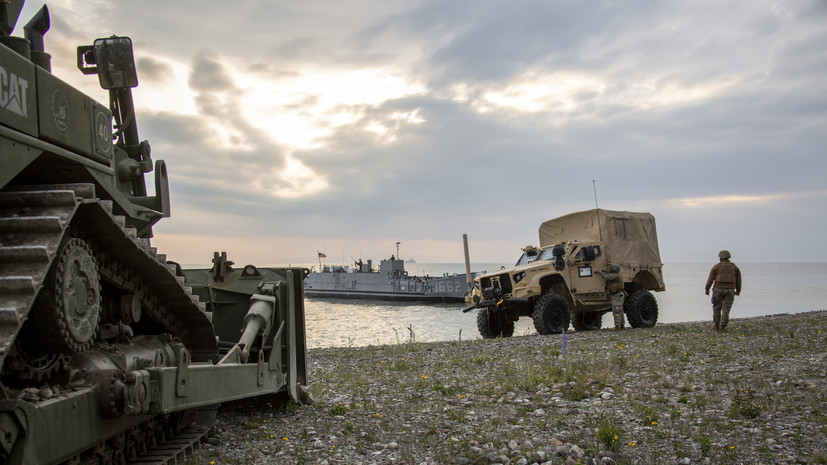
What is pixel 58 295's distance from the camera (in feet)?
10.6

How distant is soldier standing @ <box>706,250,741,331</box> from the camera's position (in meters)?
14.4

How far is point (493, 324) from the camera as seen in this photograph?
17141 mm

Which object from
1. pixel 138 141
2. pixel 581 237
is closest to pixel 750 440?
pixel 138 141

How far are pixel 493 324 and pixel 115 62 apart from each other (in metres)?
13.5

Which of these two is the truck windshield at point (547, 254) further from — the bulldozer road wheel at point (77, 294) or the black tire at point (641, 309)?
the bulldozer road wheel at point (77, 294)

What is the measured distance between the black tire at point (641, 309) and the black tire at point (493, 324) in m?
3.35

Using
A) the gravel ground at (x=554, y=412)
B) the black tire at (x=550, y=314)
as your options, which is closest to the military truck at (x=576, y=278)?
the black tire at (x=550, y=314)

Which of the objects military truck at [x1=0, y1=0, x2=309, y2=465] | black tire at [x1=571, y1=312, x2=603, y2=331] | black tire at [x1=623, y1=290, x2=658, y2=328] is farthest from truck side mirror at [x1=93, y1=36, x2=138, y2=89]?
black tire at [x1=571, y1=312, x2=603, y2=331]

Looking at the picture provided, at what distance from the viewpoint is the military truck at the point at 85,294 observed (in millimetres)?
3000

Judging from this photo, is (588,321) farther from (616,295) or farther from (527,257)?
(527,257)

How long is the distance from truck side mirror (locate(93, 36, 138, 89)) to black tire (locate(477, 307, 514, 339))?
12948 millimetres

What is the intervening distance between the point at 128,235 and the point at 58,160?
0.59 m

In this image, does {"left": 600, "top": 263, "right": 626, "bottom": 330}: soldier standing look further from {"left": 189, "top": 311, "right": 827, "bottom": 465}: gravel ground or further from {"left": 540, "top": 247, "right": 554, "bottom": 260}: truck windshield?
{"left": 189, "top": 311, "right": 827, "bottom": 465}: gravel ground

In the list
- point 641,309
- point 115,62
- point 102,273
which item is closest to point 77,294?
point 102,273
